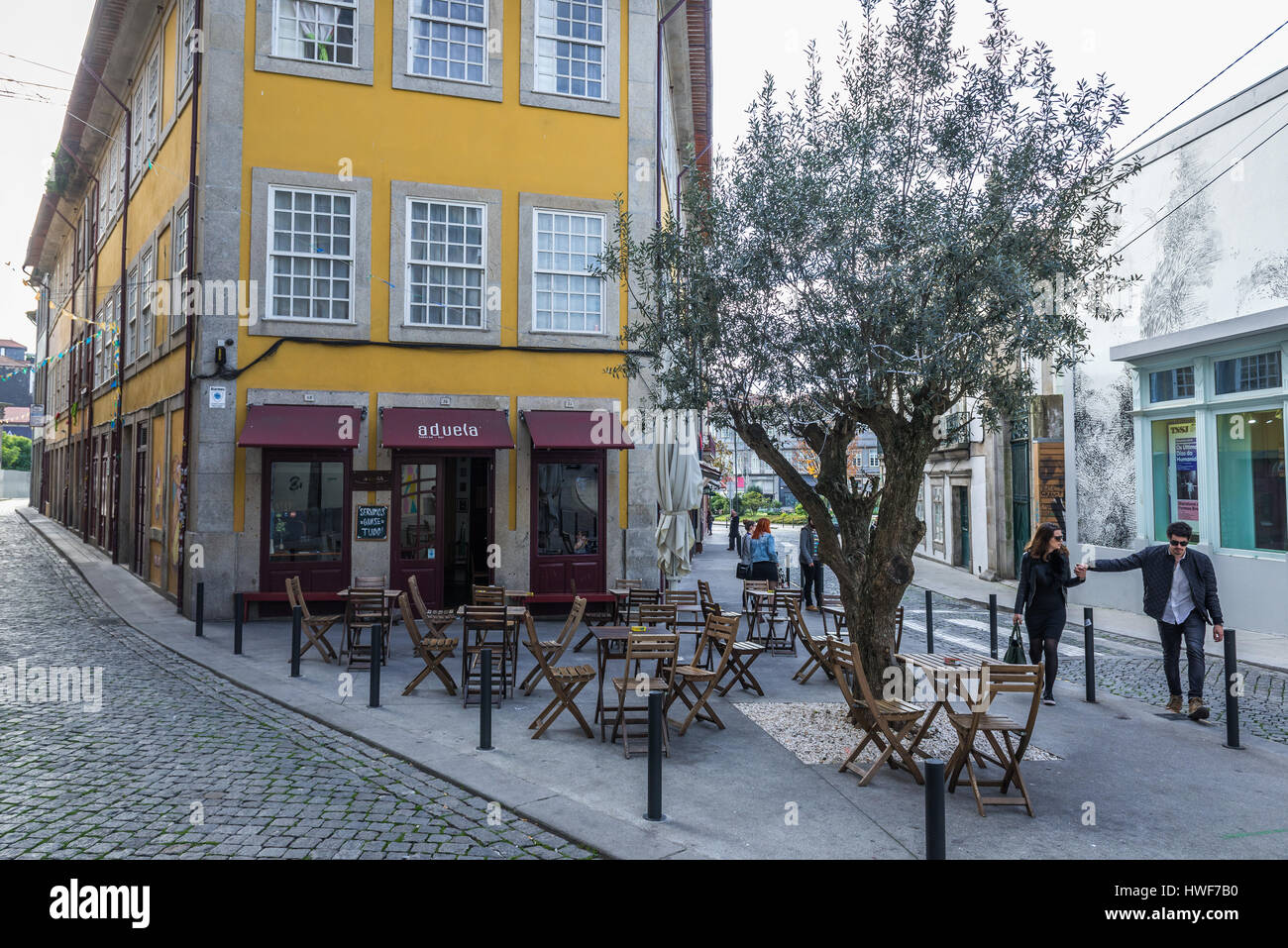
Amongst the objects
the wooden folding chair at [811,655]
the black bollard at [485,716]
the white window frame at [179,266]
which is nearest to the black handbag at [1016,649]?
the wooden folding chair at [811,655]

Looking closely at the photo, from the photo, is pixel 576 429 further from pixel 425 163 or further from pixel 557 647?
pixel 557 647

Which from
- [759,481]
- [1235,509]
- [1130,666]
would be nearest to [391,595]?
[1130,666]

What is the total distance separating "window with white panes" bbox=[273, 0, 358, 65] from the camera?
13.7m

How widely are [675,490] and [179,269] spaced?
9.34 m

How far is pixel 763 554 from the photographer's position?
50.0 feet

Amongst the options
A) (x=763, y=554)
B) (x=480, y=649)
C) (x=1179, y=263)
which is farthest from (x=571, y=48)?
(x=480, y=649)

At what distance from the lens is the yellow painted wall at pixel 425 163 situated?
44.3ft

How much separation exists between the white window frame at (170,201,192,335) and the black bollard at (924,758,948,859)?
13.5m

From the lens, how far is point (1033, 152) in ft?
24.0

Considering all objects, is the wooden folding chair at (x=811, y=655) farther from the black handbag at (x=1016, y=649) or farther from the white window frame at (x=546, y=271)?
the white window frame at (x=546, y=271)
